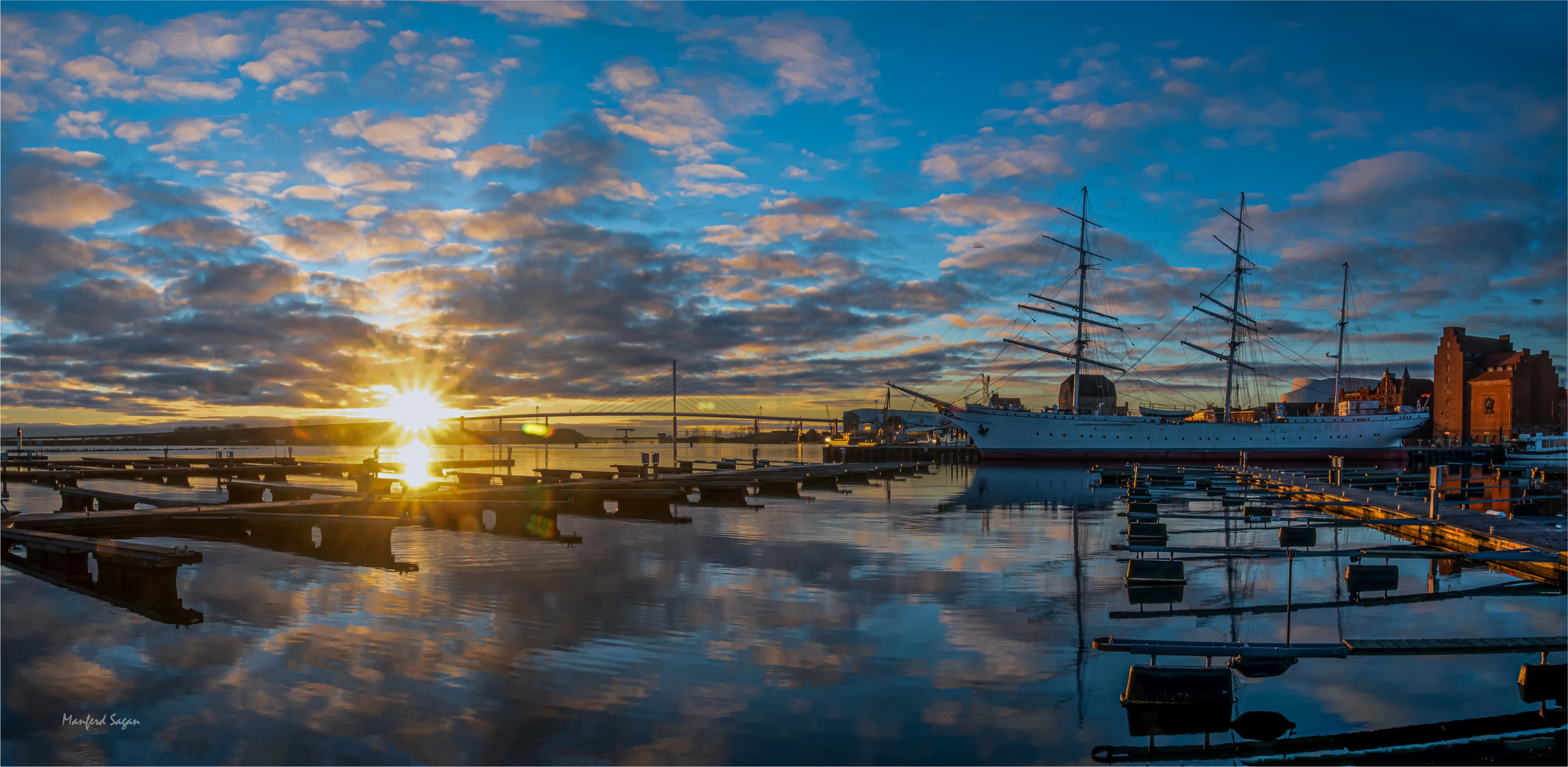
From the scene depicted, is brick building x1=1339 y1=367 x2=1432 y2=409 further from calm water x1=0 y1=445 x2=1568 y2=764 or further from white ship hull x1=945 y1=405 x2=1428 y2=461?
calm water x1=0 y1=445 x2=1568 y2=764

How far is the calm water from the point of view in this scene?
912 cm

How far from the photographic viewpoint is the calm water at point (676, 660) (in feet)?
29.9

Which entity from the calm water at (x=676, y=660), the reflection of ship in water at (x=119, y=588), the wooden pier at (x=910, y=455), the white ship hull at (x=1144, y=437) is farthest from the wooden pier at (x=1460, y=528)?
the wooden pier at (x=910, y=455)

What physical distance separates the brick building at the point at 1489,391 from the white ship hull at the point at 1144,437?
146ft

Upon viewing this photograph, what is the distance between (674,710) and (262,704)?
16.5 ft

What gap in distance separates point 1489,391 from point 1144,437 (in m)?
69.0

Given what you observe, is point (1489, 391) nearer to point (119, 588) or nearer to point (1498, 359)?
point (1498, 359)

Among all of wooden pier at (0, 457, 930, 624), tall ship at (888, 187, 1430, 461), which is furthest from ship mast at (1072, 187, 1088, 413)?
wooden pier at (0, 457, 930, 624)

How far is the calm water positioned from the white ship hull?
64445 millimetres

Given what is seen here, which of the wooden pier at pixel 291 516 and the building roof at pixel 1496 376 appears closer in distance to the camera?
the wooden pier at pixel 291 516

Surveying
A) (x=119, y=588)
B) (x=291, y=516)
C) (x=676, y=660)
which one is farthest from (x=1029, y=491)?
(x=119, y=588)

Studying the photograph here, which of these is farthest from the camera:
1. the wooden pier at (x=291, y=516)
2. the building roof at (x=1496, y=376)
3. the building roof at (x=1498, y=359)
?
the building roof at (x=1498, y=359)
